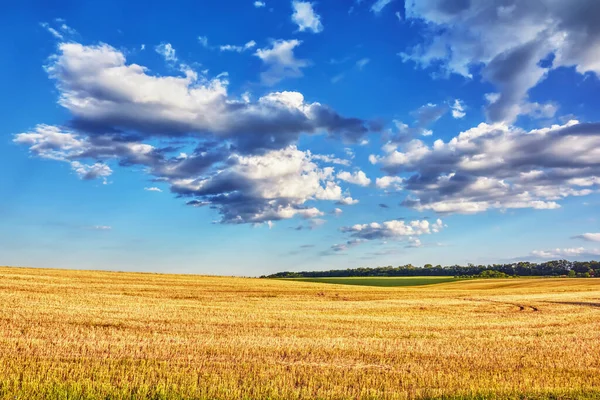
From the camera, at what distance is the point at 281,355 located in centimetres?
1360

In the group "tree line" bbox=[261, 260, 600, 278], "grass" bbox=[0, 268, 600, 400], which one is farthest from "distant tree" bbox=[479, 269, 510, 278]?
"grass" bbox=[0, 268, 600, 400]

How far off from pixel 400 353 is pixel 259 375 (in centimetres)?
544

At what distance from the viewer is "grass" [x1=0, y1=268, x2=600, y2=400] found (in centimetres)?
976

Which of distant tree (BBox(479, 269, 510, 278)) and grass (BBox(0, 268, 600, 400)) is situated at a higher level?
distant tree (BBox(479, 269, 510, 278))

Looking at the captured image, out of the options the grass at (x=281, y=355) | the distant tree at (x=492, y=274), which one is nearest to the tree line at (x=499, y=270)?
the distant tree at (x=492, y=274)

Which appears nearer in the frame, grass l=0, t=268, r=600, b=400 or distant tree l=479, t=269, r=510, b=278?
grass l=0, t=268, r=600, b=400

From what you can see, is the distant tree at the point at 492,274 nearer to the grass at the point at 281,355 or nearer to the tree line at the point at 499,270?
the tree line at the point at 499,270

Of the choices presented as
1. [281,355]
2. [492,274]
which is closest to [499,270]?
[492,274]

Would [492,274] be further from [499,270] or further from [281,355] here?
[281,355]

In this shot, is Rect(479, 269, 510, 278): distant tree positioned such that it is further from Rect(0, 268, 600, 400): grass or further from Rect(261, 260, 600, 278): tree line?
Rect(0, 268, 600, 400): grass

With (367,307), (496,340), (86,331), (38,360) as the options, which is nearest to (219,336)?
(86,331)

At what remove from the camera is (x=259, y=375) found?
35.4 feet

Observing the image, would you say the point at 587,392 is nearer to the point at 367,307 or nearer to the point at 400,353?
the point at 400,353

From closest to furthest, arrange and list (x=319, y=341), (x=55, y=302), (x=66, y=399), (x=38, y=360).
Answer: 1. (x=66, y=399)
2. (x=38, y=360)
3. (x=319, y=341)
4. (x=55, y=302)
